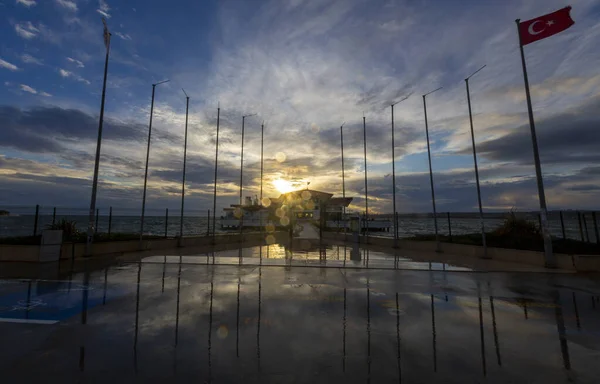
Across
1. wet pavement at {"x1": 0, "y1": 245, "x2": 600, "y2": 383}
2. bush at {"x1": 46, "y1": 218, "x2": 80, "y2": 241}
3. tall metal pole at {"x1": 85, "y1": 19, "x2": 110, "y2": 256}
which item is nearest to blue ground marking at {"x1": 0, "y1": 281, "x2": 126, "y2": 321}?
wet pavement at {"x1": 0, "y1": 245, "x2": 600, "y2": 383}

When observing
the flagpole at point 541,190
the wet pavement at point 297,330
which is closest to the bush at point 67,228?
the wet pavement at point 297,330

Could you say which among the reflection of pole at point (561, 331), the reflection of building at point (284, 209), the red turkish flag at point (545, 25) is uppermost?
the red turkish flag at point (545, 25)

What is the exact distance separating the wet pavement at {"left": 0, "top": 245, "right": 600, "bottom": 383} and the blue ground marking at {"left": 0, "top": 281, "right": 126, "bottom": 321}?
0.15 feet

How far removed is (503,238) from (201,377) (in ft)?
67.5

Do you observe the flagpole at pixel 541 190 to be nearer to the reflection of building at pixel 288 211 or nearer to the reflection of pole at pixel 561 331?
the reflection of pole at pixel 561 331

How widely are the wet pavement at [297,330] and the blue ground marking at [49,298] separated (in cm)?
4

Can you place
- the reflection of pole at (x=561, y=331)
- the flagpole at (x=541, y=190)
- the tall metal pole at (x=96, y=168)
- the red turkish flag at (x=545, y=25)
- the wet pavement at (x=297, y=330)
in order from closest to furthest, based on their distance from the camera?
the wet pavement at (x=297, y=330), the reflection of pole at (x=561, y=331), the flagpole at (x=541, y=190), the red turkish flag at (x=545, y=25), the tall metal pole at (x=96, y=168)

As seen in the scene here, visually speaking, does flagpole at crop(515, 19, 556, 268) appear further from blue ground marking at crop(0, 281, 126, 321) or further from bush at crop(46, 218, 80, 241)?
bush at crop(46, 218, 80, 241)

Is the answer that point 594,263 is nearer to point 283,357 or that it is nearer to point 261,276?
point 261,276

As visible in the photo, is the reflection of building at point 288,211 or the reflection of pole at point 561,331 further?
the reflection of building at point 288,211

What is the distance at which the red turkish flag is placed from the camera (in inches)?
537

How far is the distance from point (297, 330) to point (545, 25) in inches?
727

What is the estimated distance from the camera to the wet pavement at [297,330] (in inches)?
169

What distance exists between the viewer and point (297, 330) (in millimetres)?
5805
